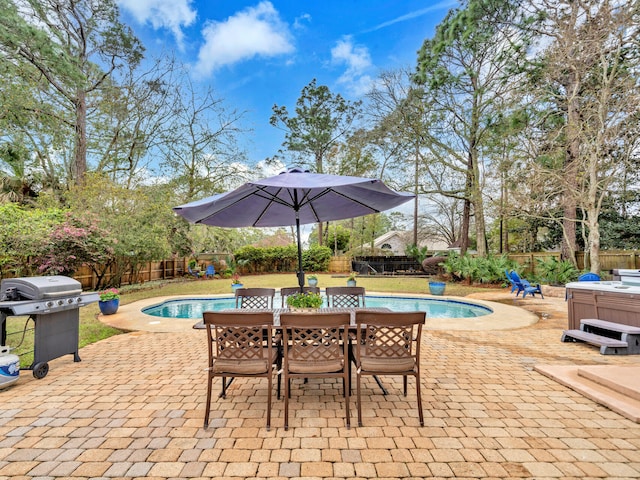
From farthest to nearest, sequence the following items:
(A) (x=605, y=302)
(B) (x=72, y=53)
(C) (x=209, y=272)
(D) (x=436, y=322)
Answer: (C) (x=209, y=272) < (B) (x=72, y=53) < (D) (x=436, y=322) < (A) (x=605, y=302)

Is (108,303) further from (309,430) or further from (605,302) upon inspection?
(605,302)

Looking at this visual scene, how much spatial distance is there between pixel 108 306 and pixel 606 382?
843cm

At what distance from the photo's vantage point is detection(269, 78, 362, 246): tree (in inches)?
851

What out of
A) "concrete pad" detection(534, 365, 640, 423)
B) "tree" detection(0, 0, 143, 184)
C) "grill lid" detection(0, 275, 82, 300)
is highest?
"tree" detection(0, 0, 143, 184)

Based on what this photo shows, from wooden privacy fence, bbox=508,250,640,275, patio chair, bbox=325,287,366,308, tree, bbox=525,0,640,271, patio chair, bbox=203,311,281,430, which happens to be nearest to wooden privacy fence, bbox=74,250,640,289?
wooden privacy fence, bbox=508,250,640,275

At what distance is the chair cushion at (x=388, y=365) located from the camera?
8.11 ft

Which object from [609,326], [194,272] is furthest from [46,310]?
[194,272]

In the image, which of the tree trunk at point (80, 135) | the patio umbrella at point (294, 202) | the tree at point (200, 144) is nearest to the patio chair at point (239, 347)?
the patio umbrella at point (294, 202)

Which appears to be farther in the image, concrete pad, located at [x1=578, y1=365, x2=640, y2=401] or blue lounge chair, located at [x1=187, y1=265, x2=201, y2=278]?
blue lounge chair, located at [x1=187, y1=265, x2=201, y2=278]

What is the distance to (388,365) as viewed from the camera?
2.49 meters

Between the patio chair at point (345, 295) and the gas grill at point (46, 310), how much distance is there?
3082mm

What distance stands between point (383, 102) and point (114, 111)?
13162 mm

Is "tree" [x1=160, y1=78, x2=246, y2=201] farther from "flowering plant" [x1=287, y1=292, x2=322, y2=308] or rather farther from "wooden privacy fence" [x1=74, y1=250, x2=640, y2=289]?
"flowering plant" [x1=287, y1=292, x2=322, y2=308]

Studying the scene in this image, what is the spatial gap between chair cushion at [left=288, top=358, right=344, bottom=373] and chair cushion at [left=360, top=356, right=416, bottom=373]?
0.20 m
